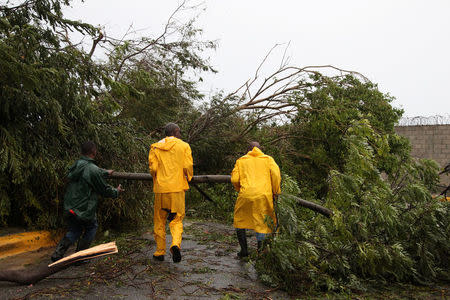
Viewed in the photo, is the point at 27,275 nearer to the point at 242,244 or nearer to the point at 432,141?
the point at 242,244

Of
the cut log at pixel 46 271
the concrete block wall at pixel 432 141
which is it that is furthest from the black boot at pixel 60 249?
the concrete block wall at pixel 432 141

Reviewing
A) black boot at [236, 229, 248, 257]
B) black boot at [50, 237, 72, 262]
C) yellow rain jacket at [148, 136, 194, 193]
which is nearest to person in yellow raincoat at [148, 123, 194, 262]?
yellow rain jacket at [148, 136, 194, 193]

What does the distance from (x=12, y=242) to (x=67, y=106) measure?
6.65 ft

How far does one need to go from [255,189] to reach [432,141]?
11482 millimetres

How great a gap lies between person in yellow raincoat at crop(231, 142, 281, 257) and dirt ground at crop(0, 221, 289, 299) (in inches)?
20.0

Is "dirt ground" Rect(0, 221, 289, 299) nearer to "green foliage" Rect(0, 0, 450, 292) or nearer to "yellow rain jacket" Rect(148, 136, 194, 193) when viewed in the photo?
"green foliage" Rect(0, 0, 450, 292)

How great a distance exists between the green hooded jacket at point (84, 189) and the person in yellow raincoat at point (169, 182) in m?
0.60

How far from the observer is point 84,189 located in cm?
414

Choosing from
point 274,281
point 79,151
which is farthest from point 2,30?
point 274,281

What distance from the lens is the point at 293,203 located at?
4.39 m

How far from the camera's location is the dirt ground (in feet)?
10.8

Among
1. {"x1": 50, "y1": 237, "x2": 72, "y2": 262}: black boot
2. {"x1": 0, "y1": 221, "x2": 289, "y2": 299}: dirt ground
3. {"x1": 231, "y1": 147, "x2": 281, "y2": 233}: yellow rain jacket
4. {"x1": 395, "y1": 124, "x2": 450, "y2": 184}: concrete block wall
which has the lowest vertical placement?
{"x1": 0, "y1": 221, "x2": 289, "y2": 299}: dirt ground

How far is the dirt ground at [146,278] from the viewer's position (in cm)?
330

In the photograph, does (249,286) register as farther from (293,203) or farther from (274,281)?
(293,203)
